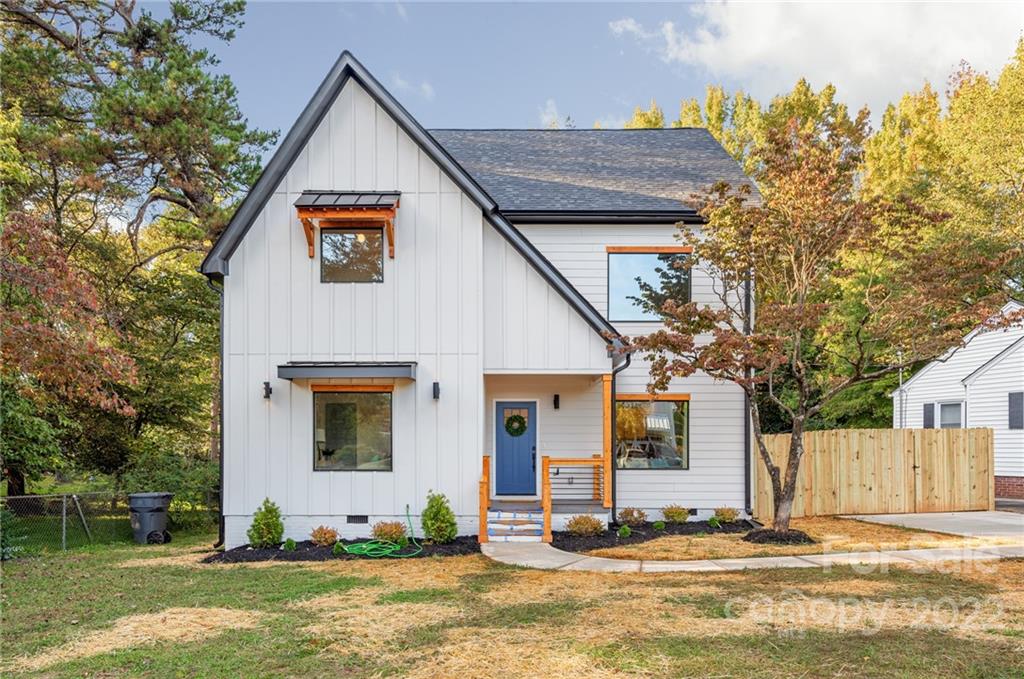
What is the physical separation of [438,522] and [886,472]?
9.22m

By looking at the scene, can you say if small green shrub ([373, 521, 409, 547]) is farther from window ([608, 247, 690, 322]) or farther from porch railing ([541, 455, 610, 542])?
window ([608, 247, 690, 322])

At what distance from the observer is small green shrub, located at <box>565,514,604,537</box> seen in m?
11.6

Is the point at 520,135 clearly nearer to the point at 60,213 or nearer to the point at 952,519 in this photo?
the point at 60,213

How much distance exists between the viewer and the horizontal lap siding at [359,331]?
37.2 ft

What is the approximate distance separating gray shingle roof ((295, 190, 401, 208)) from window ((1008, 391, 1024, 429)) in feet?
54.5

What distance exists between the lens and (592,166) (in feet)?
50.6

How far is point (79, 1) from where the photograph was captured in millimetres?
16656

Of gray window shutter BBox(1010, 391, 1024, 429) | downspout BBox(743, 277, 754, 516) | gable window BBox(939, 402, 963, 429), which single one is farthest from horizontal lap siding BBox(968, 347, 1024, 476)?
downspout BBox(743, 277, 754, 516)

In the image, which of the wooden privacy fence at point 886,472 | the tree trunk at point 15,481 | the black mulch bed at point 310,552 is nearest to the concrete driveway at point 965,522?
the wooden privacy fence at point 886,472

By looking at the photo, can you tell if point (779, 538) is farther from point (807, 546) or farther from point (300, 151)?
point (300, 151)

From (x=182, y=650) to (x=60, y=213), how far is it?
1386 centimetres

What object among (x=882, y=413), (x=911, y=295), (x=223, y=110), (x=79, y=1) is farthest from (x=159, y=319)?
(x=882, y=413)

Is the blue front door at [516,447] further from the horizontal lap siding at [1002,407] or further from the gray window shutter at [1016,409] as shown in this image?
the gray window shutter at [1016,409]

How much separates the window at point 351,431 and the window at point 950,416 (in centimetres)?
1732
